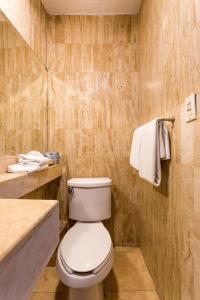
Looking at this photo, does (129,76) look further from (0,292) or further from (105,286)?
(0,292)

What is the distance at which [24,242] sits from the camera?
1.42 ft

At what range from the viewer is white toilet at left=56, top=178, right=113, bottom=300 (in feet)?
3.73

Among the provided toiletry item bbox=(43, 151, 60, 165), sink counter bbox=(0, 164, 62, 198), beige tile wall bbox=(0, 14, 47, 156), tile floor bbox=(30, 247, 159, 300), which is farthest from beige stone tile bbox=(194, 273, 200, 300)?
toiletry item bbox=(43, 151, 60, 165)

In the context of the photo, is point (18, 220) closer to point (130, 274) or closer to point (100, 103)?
point (130, 274)

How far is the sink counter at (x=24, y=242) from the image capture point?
14.7 inches

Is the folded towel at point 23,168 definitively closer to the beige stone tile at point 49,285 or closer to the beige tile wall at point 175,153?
the beige tile wall at point 175,153

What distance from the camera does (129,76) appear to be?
6.87ft

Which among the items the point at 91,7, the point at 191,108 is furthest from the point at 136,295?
the point at 91,7

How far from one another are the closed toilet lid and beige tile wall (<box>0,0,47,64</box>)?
4.79ft

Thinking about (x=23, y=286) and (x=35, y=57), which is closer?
(x=23, y=286)

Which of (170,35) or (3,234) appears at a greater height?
(170,35)

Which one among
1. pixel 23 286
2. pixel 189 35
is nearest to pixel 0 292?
pixel 23 286

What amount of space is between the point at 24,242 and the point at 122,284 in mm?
1437

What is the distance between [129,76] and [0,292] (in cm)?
202
